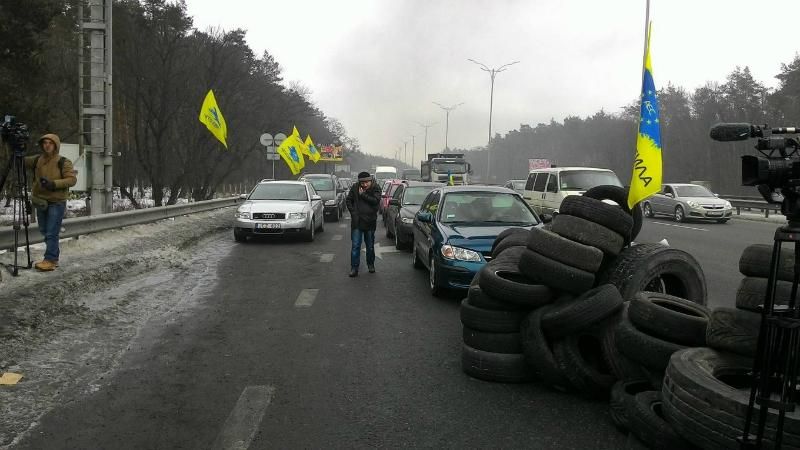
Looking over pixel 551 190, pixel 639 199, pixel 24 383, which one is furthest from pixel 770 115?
pixel 24 383

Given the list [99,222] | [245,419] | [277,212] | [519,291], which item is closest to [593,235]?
[519,291]

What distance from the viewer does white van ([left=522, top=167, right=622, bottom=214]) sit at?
53.6ft

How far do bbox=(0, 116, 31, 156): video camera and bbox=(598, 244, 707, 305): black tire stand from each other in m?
7.40

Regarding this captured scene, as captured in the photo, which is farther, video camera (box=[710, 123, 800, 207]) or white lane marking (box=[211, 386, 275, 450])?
white lane marking (box=[211, 386, 275, 450])

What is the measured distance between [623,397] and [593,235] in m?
1.56

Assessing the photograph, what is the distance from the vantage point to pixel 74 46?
23.5 meters

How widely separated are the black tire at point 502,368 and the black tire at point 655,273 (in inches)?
41.9

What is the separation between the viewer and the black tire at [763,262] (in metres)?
3.38

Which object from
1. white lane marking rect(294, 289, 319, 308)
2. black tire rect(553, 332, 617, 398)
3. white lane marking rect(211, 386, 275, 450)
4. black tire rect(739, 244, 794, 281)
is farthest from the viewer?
white lane marking rect(294, 289, 319, 308)

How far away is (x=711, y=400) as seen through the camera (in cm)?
284

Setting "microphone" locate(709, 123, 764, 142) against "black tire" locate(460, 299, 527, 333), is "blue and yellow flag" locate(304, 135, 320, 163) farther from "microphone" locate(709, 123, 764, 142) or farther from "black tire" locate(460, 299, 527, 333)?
"microphone" locate(709, 123, 764, 142)

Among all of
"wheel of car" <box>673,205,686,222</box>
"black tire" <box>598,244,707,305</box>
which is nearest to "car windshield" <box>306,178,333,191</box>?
"wheel of car" <box>673,205,686,222</box>

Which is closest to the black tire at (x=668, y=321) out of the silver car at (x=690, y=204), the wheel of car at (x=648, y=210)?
the silver car at (x=690, y=204)

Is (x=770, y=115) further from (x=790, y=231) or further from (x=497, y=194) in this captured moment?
(x=790, y=231)
